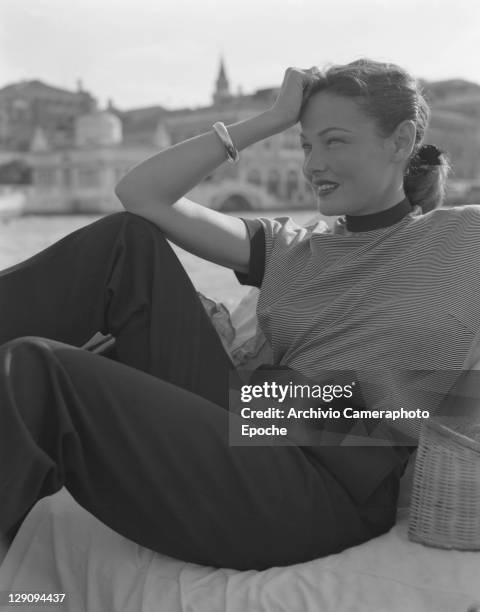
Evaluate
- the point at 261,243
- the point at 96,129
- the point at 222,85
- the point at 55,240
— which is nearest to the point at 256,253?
the point at 261,243

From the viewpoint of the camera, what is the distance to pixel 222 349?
0.92 meters

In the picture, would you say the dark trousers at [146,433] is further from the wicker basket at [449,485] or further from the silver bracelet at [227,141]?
the silver bracelet at [227,141]

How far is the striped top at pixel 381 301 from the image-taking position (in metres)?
0.89

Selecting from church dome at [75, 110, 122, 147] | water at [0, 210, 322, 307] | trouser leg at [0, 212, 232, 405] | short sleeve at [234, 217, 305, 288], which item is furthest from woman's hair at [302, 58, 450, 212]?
church dome at [75, 110, 122, 147]

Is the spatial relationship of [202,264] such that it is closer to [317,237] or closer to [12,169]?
[317,237]

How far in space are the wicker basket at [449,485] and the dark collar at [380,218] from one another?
0.25 m

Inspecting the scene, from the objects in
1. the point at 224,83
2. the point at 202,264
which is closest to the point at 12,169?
the point at 224,83

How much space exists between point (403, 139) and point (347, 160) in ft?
0.25

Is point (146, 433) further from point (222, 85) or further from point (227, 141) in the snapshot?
point (222, 85)

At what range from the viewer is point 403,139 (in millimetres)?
1021

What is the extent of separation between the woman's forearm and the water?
515mm

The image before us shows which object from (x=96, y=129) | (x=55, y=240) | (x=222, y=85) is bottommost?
(x=96, y=129)

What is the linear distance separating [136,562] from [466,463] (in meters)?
0.30

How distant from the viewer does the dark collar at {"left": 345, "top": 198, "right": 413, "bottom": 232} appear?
3.30ft
